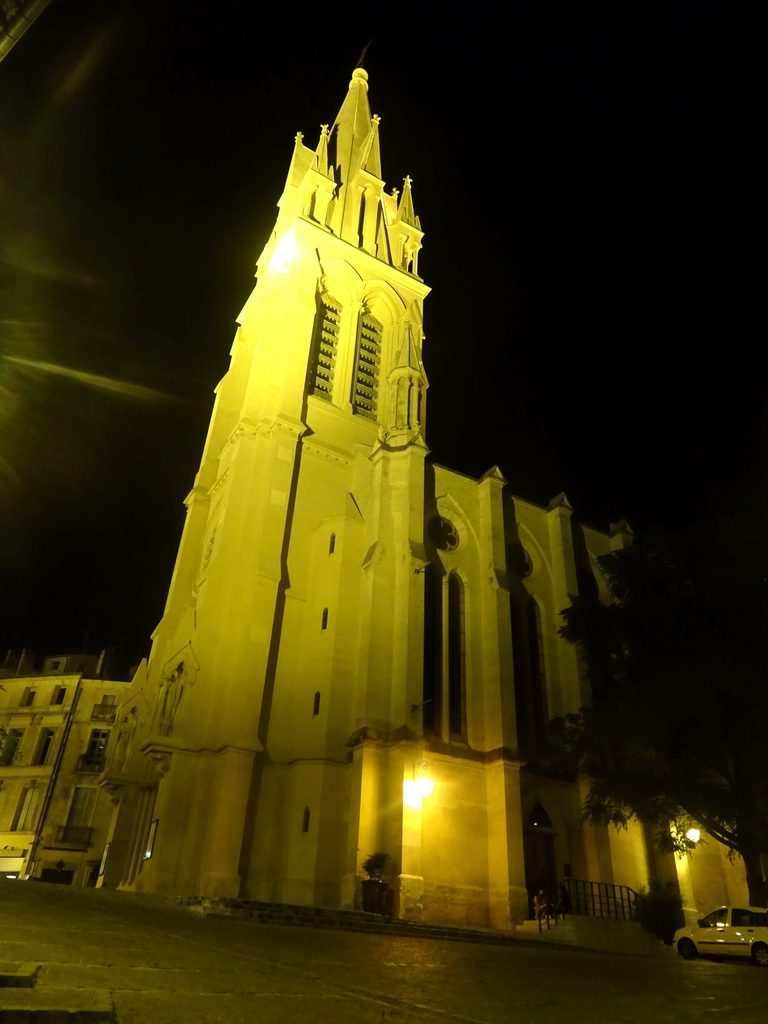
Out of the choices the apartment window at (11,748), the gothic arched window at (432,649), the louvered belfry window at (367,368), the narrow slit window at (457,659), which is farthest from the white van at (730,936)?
the apartment window at (11,748)

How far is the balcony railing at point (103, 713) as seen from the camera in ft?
122

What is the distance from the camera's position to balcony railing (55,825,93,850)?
33.0m

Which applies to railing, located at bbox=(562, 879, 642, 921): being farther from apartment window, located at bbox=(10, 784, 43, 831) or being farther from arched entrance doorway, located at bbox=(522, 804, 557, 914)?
apartment window, located at bbox=(10, 784, 43, 831)

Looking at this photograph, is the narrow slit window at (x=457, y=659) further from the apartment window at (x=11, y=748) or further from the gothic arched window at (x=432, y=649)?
the apartment window at (x=11, y=748)

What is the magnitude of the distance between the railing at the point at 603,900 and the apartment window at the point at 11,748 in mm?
29918

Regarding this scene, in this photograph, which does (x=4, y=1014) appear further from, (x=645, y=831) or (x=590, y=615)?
(x=645, y=831)

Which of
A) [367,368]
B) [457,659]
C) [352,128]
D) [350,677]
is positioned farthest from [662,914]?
[352,128]

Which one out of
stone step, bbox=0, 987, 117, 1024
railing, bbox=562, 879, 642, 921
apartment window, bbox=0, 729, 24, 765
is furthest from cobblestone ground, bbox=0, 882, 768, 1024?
apartment window, bbox=0, 729, 24, 765

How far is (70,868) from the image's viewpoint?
3262 centimetres

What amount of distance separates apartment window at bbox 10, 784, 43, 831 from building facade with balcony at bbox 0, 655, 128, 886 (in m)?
0.05

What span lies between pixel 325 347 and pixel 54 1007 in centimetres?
2985

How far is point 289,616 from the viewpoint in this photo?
878 inches

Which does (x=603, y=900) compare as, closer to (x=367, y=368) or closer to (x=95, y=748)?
(x=367, y=368)

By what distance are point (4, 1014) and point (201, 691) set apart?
751 inches
